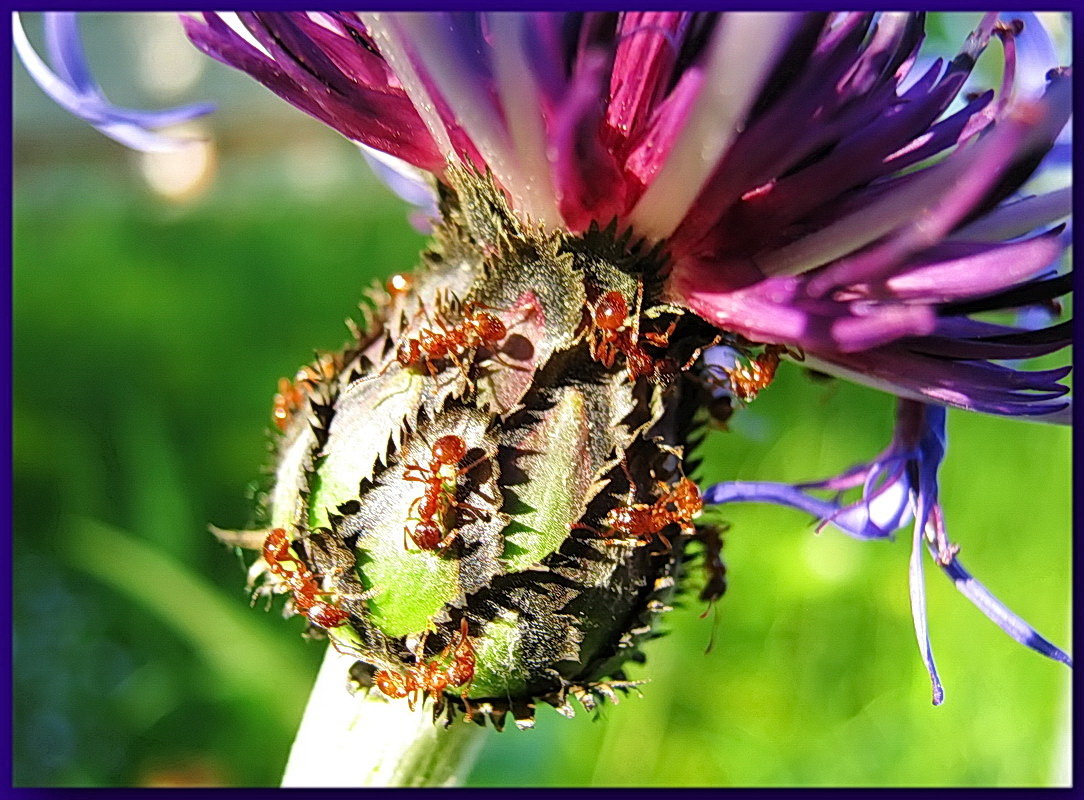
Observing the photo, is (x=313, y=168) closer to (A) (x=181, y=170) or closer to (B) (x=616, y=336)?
(A) (x=181, y=170)

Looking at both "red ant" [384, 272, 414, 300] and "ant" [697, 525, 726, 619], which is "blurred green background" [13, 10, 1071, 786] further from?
"red ant" [384, 272, 414, 300]

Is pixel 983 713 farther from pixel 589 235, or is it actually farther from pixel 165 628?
pixel 165 628

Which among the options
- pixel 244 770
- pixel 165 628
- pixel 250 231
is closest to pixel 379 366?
pixel 244 770

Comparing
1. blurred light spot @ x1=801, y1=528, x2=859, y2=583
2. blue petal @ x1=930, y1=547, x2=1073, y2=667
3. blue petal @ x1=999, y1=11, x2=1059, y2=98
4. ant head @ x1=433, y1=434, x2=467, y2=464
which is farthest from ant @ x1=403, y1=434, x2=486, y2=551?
blurred light spot @ x1=801, y1=528, x2=859, y2=583

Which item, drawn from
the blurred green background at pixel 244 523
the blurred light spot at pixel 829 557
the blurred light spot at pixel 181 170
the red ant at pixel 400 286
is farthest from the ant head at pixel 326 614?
the blurred light spot at pixel 181 170

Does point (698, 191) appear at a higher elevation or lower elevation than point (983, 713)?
higher

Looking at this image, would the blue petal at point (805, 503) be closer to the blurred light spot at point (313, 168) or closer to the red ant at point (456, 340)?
the red ant at point (456, 340)

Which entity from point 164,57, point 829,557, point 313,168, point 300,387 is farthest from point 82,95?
point 829,557
